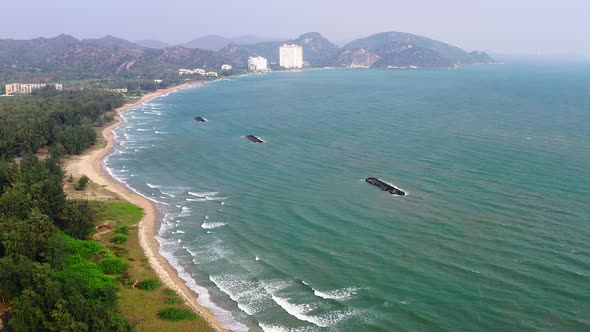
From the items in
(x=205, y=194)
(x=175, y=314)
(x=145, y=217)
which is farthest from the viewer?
(x=205, y=194)

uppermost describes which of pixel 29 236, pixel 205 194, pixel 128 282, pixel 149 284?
pixel 29 236

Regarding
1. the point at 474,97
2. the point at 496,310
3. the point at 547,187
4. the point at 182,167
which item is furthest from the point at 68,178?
the point at 474,97

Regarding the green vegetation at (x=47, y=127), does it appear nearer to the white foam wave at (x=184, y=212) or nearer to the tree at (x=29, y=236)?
the white foam wave at (x=184, y=212)

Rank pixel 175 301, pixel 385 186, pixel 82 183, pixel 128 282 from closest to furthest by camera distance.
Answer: pixel 175 301, pixel 128 282, pixel 385 186, pixel 82 183

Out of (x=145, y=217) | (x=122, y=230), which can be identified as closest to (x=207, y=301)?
(x=122, y=230)

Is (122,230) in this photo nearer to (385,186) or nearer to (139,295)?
(139,295)
